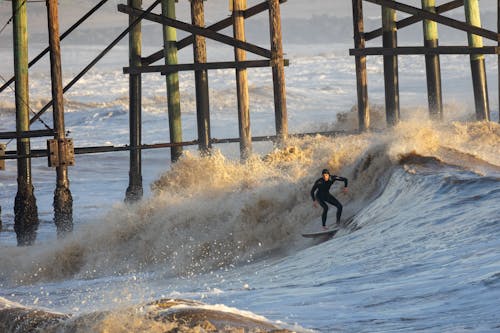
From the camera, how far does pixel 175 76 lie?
67.4 feet

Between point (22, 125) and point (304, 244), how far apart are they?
6897 mm

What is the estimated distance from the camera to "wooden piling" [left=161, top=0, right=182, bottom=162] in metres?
20.2

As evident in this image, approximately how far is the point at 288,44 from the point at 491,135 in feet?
317

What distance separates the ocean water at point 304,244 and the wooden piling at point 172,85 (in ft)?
2.79

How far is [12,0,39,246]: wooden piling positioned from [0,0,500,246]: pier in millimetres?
16

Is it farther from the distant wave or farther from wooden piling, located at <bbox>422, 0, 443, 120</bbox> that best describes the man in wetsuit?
wooden piling, located at <bbox>422, 0, 443, 120</bbox>

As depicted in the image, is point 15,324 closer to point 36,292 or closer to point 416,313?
point 416,313

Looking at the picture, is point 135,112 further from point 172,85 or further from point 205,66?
point 205,66

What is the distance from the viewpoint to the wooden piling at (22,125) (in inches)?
768

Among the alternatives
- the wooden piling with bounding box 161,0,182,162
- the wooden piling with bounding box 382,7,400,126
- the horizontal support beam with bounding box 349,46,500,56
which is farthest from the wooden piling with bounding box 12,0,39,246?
the wooden piling with bounding box 382,7,400,126

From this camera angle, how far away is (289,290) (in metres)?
10.4

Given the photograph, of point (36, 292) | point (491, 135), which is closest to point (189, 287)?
point (36, 292)

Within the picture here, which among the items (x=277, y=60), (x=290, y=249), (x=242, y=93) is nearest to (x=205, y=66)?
(x=242, y=93)

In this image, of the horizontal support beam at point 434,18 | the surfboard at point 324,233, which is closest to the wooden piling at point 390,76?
the horizontal support beam at point 434,18
